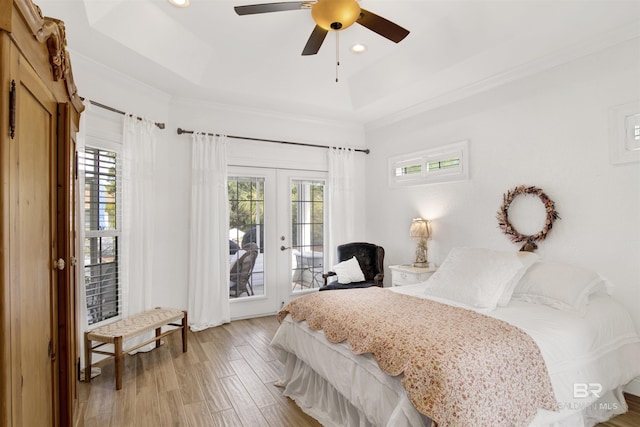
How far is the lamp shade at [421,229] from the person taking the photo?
4.21 m

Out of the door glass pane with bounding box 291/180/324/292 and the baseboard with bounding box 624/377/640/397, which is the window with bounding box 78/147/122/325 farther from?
the baseboard with bounding box 624/377/640/397

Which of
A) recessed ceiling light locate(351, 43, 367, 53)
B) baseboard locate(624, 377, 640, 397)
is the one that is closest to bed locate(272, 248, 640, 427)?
baseboard locate(624, 377, 640, 397)

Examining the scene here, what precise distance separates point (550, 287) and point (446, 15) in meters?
2.36

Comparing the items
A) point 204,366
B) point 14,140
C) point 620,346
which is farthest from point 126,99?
point 620,346

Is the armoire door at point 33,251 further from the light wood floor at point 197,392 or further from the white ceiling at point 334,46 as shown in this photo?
the white ceiling at point 334,46

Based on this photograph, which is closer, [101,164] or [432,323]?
[432,323]

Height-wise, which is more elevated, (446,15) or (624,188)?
(446,15)

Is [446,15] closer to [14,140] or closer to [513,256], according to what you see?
[513,256]

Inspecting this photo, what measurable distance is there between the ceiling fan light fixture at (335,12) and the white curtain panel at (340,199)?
2.90m

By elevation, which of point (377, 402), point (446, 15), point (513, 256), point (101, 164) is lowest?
point (377, 402)

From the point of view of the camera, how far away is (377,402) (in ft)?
6.10

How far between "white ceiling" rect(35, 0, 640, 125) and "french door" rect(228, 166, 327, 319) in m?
1.05

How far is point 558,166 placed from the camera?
123 inches

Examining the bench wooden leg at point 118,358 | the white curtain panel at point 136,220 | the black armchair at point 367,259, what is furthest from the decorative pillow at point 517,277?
the white curtain panel at point 136,220
